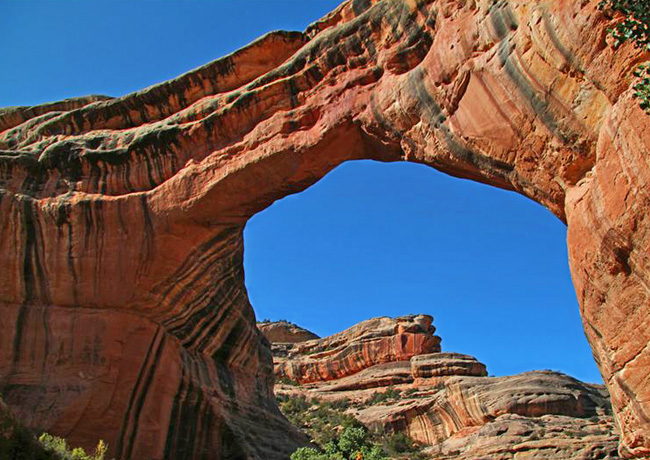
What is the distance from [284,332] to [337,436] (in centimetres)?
3692

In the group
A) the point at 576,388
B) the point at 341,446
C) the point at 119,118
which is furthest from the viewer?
the point at 576,388

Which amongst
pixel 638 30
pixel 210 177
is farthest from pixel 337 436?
pixel 638 30

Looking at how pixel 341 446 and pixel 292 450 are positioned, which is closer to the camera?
pixel 292 450

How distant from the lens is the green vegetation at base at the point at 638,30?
842cm

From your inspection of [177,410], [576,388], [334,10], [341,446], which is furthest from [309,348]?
[334,10]

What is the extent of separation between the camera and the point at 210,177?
16.7m

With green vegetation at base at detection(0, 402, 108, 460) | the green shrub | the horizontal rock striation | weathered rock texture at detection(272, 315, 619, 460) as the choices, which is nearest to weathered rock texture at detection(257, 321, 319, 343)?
the horizontal rock striation

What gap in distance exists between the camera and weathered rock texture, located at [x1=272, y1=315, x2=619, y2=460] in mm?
25281

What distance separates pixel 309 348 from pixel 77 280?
3791 cm

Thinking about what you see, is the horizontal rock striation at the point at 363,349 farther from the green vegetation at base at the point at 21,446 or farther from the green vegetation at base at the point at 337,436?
the green vegetation at base at the point at 21,446

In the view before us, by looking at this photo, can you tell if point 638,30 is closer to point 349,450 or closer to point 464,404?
point 349,450

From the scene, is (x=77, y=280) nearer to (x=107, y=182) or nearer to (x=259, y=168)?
(x=107, y=182)

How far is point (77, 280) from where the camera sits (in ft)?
56.5

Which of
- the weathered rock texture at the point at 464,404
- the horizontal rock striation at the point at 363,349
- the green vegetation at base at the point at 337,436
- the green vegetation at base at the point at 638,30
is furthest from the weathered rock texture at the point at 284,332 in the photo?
the green vegetation at base at the point at 638,30
